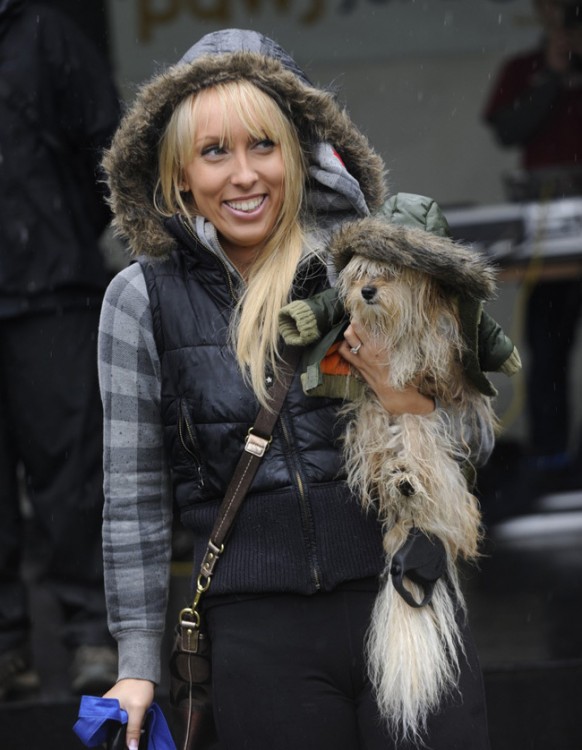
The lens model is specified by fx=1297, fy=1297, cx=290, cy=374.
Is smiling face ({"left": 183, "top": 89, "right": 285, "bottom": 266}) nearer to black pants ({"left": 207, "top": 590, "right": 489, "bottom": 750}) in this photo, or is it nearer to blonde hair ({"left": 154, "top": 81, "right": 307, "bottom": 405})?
blonde hair ({"left": 154, "top": 81, "right": 307, "bottom": 405})

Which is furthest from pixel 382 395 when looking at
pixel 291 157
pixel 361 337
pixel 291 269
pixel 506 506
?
pixel 506 506

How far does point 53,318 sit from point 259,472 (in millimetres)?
1632

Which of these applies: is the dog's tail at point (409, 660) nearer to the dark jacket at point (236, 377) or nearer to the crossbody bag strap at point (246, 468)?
the dark jacket at point (236, 377)

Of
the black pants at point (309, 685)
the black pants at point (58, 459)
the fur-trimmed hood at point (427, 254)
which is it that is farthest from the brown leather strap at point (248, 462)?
the black pants at point (58, 459)

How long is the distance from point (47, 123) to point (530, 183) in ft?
9.12

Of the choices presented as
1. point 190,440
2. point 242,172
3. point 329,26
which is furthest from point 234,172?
→ point 329,26

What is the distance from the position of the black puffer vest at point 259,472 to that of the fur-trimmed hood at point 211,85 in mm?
229

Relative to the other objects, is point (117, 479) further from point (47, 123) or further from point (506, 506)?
point (506, 506)

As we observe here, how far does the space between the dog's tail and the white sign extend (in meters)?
4.20

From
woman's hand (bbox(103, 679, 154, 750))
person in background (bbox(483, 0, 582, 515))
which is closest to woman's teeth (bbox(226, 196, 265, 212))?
woman's hand (bbox(103, 679, 154, 750))

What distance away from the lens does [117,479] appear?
246 cm

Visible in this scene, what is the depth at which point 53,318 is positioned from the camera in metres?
3.78

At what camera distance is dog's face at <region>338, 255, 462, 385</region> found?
7.33ft

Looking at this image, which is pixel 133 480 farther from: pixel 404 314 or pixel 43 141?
pixel 43 141
